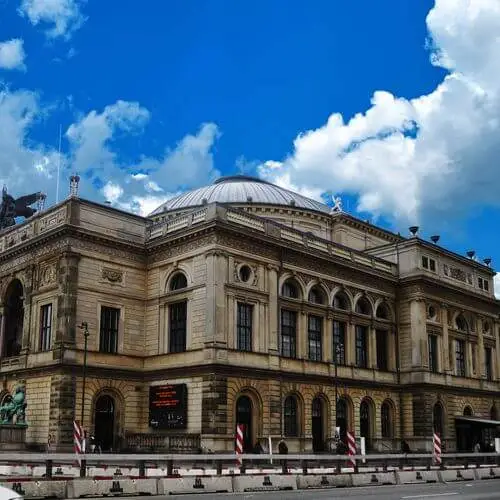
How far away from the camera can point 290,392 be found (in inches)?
1850

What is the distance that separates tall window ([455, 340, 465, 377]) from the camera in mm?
60750

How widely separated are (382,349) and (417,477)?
26692mm

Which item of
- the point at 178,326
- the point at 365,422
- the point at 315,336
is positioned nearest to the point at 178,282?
the point at 178,326

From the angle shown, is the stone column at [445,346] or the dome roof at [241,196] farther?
the dome roof at [241,196]

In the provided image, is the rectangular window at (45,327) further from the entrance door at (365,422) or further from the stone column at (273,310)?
the entrance door at (365,422)

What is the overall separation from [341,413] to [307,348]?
5.79 m

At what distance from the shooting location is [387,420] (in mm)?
55406

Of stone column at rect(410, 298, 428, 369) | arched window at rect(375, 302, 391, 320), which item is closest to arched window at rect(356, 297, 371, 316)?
arched window at rect(375, 302, 391, 320)

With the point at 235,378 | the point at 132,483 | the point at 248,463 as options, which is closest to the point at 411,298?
the point at 235,378

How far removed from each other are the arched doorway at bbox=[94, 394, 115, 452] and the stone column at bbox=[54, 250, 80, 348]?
441cm

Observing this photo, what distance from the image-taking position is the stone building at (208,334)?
1698 inches

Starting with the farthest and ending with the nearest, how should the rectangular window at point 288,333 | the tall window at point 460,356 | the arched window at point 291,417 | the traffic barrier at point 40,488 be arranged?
the tall window at point 460,356 → the rectangular window at point 288,333 → the arched window at point 291,417 → the traffic barrier at point 40,488

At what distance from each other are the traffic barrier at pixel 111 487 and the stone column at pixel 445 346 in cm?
4101

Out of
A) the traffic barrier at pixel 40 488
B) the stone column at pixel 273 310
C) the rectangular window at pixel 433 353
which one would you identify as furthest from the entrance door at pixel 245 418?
the traffic barrier at pixel 40 488
